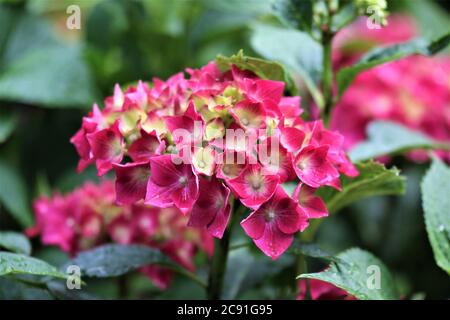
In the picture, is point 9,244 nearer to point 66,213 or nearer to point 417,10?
point 66,213

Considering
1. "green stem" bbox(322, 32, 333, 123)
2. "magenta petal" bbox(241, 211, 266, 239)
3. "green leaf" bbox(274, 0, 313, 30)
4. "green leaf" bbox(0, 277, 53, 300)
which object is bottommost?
"green leaf" bbox(0, 277, 53, 300)

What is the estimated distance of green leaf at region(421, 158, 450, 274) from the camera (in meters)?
0.79

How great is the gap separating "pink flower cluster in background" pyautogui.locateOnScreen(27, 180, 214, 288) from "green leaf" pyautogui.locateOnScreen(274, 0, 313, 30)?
0.31 meters

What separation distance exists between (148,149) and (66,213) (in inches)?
13.4

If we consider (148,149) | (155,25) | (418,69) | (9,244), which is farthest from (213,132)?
(418,69)

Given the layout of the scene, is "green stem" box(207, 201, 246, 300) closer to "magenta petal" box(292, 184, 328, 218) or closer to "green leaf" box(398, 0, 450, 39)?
"magenta petal" box(292, 184, 328, 218)

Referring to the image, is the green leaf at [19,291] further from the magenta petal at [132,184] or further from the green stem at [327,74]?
the green stem at [327,74]

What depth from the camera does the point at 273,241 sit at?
0.68 metres

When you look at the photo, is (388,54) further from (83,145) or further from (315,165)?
(83,145)

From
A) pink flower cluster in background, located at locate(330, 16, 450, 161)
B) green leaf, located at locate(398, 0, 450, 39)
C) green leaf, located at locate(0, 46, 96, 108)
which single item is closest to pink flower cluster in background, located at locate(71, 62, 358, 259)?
green leaf, located at locate(0, 46, 96, 108)

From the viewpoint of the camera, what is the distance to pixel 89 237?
0.96 metres

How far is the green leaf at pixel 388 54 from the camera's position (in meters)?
0.85

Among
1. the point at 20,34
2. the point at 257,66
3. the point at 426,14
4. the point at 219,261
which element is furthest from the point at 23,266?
the point at 426,14

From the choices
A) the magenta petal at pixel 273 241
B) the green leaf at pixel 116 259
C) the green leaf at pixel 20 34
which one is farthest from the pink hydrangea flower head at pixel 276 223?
the green leaf at pixel 20 34
